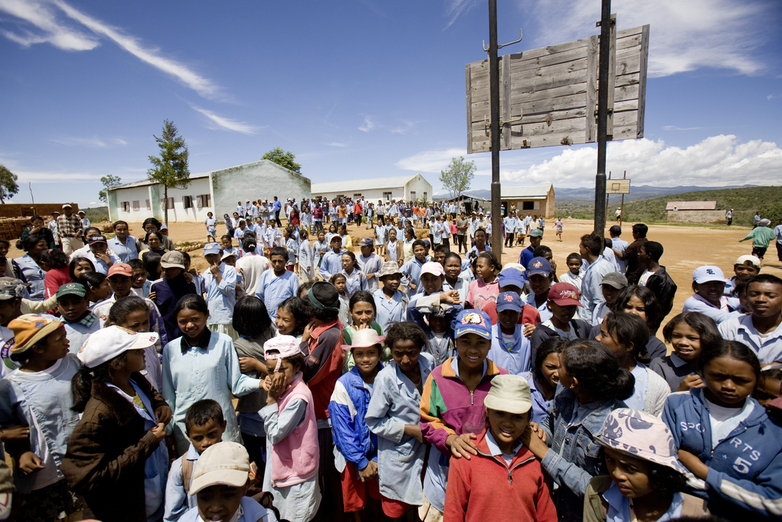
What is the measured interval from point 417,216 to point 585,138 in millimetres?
21107

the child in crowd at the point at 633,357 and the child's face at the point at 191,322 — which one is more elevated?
the child's face at the point at 191,322

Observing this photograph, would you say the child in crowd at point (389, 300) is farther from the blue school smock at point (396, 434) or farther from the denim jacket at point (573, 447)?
the denim jacket at point (573, 447)

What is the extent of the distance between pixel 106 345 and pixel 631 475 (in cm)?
281

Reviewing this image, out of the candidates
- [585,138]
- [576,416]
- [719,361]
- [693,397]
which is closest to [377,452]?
[576,416]

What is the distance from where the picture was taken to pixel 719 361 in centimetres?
179

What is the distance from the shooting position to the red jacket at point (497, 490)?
1773 millimetres

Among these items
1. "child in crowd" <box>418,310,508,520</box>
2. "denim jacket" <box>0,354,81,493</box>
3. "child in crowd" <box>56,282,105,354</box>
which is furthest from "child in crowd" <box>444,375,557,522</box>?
"child in crowd" <box>56,282,105,354</box>

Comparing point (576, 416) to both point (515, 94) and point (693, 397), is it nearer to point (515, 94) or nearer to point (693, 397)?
point (693, 397)

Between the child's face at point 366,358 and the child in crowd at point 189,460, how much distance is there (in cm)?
96

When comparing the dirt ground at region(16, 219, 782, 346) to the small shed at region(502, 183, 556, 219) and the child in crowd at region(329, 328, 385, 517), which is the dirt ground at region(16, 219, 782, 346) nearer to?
the child in crowd at region(329, 328, 385, 517)

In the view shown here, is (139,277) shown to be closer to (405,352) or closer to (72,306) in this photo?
(72,306)

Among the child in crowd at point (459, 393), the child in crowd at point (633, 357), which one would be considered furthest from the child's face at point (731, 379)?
the child in crowd at point (459, 393)

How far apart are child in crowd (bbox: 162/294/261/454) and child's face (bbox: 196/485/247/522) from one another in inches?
40.6

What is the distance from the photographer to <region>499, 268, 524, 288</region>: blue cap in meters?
3.65
